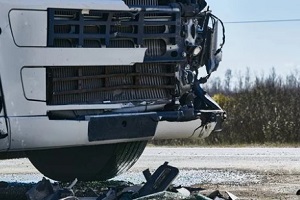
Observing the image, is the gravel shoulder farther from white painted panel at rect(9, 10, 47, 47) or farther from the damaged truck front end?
white painted panel at rect(9, 10, 47, 47)

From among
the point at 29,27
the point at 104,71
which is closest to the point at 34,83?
the point at 29,27

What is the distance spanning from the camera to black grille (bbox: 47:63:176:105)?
6996 mm

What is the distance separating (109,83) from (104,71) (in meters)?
0.12

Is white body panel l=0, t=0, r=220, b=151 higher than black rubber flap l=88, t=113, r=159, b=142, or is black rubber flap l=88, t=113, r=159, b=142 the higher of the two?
white body panel l=0, t=0, r=220, b=151

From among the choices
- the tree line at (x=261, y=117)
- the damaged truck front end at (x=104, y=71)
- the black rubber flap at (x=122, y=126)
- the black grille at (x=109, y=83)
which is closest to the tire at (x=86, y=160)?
the damaged truck front end at (x=104, y=71)

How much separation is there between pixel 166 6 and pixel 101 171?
1910 millimetres

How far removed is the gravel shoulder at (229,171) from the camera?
8883 millimetres

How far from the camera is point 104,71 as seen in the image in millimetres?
7227

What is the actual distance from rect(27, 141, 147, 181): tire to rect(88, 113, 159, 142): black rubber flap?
1.20 meters

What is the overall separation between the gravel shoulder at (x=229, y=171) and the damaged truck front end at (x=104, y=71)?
3.33ft

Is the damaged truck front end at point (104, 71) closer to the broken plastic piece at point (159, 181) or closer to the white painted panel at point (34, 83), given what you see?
the white painted panel at point (34, 83)

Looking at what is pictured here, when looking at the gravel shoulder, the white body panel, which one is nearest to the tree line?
the gravel shoulder

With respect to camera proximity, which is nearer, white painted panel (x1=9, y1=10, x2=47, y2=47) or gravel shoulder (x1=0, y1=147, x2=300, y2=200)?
white painted panel (x1=9, y1=10, x2=47, y2=47)

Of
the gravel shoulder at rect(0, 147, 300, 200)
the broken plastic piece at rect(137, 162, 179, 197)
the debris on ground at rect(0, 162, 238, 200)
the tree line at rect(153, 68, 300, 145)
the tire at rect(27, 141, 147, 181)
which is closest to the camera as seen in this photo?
the debris on ground at rect(0, 162, 238, 200)
